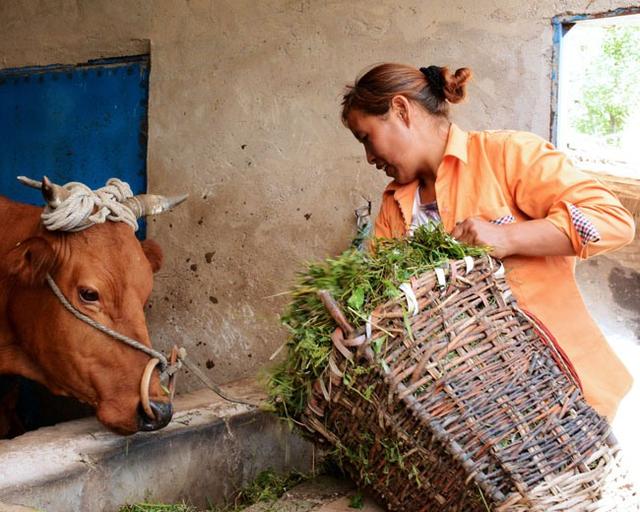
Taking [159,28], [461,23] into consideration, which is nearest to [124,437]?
[461,23]

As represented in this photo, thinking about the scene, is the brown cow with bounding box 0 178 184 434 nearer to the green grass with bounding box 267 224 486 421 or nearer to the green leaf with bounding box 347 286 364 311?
the green grass with bounding box 267 224 486 421

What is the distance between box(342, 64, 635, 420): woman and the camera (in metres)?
2.37

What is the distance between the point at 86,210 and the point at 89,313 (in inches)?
17.1

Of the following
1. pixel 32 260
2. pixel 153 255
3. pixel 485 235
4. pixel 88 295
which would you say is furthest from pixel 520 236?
pixel 153 255

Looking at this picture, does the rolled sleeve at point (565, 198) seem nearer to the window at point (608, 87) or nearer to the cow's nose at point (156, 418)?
the cow's nose at point (156, 418)

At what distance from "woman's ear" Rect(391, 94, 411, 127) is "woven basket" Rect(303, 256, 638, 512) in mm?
836

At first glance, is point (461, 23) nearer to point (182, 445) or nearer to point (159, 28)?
point (159, 28)

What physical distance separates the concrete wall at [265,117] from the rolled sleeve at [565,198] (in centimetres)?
122

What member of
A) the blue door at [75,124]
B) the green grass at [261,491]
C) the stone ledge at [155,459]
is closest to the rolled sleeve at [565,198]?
the stone ledge at [155,459]

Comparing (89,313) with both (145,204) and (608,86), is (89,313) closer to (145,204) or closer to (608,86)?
(145,204)

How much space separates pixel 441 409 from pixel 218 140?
10.2 feet

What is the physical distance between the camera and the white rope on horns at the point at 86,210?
3.34 meters

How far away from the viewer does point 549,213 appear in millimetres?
2453

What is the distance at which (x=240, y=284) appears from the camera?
183 inches
